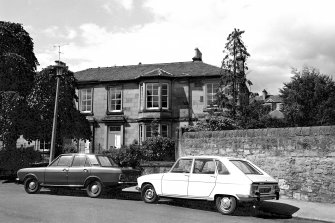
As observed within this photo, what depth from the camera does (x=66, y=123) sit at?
78.2ft

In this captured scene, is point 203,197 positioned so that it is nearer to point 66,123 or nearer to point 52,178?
point 52,178

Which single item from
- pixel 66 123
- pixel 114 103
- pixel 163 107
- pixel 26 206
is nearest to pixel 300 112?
pixel 163 107

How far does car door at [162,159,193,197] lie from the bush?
33.4 ft

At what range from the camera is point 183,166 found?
11.4 metres

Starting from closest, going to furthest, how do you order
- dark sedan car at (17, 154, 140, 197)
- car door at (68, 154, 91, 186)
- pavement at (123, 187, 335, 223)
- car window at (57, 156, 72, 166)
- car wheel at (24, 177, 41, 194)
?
pavement at (123, 187, 335, 223)
dark sedan car at (17, 154, 140, 197)
car door at (68, 154, 91, 186)
car window at (57, 156, 72, 166)
car wheel at (24, 177, 41, 194)

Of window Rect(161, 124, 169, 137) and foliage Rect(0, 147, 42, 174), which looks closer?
foliage Rect(0, 147, 42, 174)

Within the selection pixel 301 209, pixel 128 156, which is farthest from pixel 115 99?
→ pixel 301 209

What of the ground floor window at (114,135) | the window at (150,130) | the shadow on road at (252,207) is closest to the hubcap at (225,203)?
the shadow on road at (252,207)

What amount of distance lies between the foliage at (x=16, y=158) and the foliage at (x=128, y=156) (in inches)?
183

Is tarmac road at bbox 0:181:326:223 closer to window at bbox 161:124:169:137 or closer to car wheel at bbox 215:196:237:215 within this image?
car wheel at bbox 215:196:237:215

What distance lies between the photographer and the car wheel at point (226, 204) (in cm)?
995

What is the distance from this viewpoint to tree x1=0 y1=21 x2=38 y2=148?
21422 millimetres

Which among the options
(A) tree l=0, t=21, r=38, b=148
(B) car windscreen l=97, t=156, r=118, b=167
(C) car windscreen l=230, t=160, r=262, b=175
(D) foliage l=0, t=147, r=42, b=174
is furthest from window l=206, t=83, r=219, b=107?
(C) car windscreen l=230, t=160, r=262, b=175

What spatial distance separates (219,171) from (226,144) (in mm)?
4114
